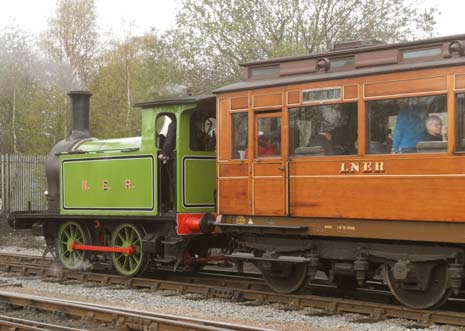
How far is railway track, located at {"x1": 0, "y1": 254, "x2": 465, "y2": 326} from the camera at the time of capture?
8.74 metres

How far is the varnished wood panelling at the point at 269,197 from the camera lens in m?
10.2

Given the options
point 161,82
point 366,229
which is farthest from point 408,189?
point 161,82

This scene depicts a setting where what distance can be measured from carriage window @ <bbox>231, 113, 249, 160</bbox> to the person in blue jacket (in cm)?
242

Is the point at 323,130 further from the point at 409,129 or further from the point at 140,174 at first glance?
the point at 140,174

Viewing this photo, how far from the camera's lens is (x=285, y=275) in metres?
10.4

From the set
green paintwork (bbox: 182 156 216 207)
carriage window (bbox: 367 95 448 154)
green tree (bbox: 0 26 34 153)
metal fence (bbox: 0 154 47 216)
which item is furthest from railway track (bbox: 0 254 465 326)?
green tree (bbox: 0 26 34 153)

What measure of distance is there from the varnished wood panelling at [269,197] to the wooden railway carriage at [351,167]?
16 mm

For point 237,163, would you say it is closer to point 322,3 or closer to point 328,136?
point 328,136

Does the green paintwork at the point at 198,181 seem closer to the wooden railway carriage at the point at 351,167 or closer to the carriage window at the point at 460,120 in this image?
the wooden railway carriage at the point at 351,167

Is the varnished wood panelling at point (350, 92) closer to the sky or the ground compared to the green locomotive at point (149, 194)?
closer to the sky

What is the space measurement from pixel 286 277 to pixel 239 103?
2637mm

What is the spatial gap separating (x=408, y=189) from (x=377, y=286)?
Answer: 287cm

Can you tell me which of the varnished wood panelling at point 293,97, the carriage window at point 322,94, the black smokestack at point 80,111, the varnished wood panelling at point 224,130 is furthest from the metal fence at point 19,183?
the carriage window at point 322,94

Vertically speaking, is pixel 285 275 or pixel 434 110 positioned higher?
pixel 434 110
